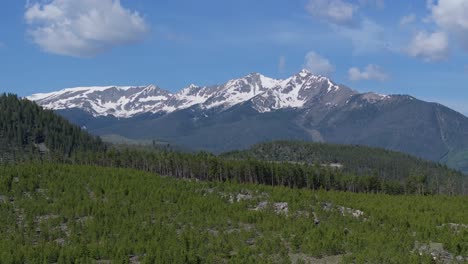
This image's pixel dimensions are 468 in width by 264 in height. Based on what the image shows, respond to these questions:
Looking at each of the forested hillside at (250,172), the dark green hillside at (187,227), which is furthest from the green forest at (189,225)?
the forested hillside at (250,172)

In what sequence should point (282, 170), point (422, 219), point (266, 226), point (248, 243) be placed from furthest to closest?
point (282, 170) < point (422, 219) < point (266, 226) < point (248, 243)

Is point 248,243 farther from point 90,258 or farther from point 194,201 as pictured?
point 194,201

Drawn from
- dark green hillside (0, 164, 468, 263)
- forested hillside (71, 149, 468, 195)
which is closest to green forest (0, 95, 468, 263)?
dark green hillside (0, 164, 468, 263)

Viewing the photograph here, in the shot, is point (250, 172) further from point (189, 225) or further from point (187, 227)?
point (187, 227)

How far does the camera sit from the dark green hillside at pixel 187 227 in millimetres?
49344

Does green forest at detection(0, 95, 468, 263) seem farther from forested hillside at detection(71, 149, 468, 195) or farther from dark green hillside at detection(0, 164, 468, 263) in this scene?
forested hillside at detection(71, 149, 468, 195)

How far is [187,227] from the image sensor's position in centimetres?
6250

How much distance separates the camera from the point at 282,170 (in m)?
169

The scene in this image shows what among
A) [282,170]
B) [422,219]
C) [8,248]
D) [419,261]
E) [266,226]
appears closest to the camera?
[419,261]

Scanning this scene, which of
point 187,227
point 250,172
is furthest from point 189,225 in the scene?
point 250,172

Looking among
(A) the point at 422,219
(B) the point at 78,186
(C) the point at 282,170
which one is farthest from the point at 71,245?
(C) the point at 282,170

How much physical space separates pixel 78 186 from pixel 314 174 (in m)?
104

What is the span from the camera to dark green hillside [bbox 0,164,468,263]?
4934 centimetres

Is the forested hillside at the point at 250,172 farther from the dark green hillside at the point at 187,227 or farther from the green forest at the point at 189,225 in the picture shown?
the dark green hillside at the point at 187,227
